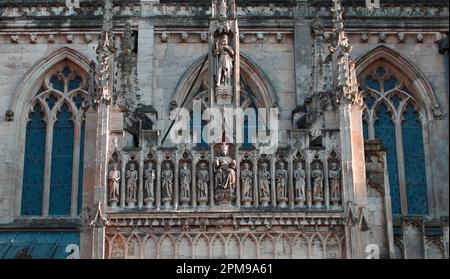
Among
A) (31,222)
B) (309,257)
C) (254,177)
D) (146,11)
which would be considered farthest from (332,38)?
(31,222)

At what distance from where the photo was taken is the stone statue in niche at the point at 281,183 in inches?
732

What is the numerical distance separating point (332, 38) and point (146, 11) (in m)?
6.96

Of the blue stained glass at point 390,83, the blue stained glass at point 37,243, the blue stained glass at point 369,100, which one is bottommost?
the blue stained glass at point 37,243

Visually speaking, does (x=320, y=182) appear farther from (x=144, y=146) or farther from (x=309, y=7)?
(x=309, y=7)

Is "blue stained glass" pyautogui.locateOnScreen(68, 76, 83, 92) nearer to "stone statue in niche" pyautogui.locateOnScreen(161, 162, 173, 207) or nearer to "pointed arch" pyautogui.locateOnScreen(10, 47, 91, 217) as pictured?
"pointed arch" pyautogui.locateOnScreen(10, 47, 91, 217)

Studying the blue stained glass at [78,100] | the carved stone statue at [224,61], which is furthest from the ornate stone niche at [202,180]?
the blue stained glass at [78,100]

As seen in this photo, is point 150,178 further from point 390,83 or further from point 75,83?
point 390,83

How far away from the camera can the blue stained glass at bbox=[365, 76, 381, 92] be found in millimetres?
25703

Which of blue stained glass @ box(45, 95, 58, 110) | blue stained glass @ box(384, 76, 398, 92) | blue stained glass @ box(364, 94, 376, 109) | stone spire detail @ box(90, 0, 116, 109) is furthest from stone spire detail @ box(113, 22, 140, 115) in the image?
blue stained glass @ box(384, 76, 398, 92)

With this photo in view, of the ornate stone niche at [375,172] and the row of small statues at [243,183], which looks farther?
the ornate stone niche at [375,172]

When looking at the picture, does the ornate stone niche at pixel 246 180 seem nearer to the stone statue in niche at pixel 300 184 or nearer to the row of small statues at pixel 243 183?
the row of small statues at pixel 243 183

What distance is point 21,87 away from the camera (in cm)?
2520

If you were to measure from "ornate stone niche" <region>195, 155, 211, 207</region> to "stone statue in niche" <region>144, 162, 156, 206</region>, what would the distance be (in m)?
0.85

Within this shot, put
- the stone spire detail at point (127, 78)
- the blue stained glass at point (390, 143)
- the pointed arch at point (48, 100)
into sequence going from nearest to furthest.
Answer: the stone spire detail at point (127, 78) → the blue stained glass at point (390, 143) → the pointed arch at point (48, 100)
